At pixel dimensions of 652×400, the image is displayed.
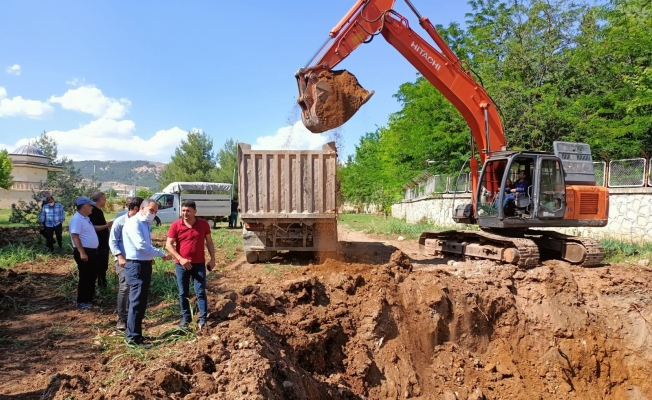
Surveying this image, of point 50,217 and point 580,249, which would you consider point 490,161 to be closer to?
point 580,249

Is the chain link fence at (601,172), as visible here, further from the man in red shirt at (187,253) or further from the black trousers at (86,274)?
the black trousers at (86,274)

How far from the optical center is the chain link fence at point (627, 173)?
12539mm

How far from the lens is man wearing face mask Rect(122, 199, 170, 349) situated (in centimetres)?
474

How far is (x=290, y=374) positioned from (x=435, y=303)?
2.93 meters

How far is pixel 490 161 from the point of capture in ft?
29.1

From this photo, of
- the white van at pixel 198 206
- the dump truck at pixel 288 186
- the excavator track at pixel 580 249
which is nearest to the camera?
the excavator track at pixel 580 249

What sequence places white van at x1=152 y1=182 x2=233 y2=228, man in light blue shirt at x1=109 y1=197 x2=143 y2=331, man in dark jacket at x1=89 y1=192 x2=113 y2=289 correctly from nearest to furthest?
man in light blue shirt at x1=109 y1=197 x2=143 y2=331
man in dark jacket at x1=89 y1=192 x2=113 y2=289
white van at x1=152 y1=182 x2=233 y2=228

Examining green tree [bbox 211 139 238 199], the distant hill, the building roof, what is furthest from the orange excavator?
the distant hill

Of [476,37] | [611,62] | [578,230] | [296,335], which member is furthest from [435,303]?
[476,37]

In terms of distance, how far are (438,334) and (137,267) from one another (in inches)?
163

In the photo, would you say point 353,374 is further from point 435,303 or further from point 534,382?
point 534,382

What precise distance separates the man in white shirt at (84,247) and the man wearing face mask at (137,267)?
1.78m

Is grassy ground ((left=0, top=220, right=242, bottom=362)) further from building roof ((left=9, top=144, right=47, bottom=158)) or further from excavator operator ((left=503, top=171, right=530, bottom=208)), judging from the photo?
building roof ((left=9, top=144, right=47, bottom=158))

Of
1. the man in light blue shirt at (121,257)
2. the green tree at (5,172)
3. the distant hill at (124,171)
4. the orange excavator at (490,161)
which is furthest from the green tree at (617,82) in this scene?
the distant hill at (124,171)
